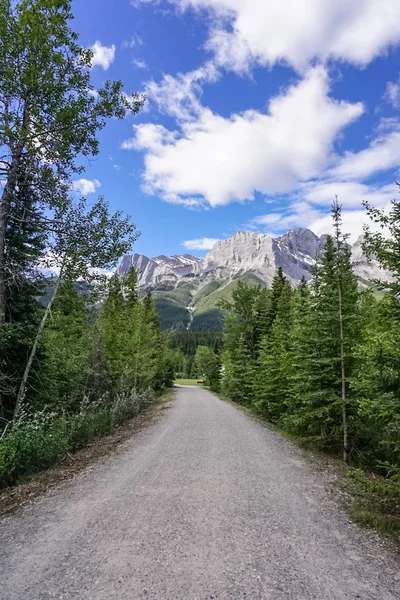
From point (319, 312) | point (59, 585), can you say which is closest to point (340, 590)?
point (59, 585)

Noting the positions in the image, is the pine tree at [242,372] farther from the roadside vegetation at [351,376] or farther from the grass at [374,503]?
the grass at [374,503]

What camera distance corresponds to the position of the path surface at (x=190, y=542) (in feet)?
11.4

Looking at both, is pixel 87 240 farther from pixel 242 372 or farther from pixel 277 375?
pixel 242 372

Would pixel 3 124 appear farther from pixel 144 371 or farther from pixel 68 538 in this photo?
pixel 144 371

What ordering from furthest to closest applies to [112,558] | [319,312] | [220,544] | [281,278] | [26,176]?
1. [281,278]
2. [319,312]
3. [26,176]
4. [220,544]
5. [112,558]

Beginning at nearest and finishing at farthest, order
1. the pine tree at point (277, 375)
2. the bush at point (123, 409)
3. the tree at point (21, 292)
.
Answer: the tree at point (21, 292) < the bush at point (123, 409) < the pine tree at point (277, 375)

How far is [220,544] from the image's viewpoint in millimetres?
4371

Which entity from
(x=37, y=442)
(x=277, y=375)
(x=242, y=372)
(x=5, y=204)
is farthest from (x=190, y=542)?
(x=242, y=372)

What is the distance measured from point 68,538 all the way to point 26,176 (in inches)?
289

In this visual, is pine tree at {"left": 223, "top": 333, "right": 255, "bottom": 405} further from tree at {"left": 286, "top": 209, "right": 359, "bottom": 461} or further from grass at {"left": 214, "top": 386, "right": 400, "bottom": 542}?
grass at {"left": 214, "top": 386, "right": 400, "bottom": 542}

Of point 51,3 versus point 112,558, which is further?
point 51,3

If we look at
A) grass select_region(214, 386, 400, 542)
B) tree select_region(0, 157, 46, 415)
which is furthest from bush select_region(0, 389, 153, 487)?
grass select_region(214, 386, 400, 542)

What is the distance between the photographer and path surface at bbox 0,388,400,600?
3.47 m

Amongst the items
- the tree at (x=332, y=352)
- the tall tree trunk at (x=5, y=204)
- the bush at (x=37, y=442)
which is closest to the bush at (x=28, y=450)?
the bush at (x=37, y=442)
